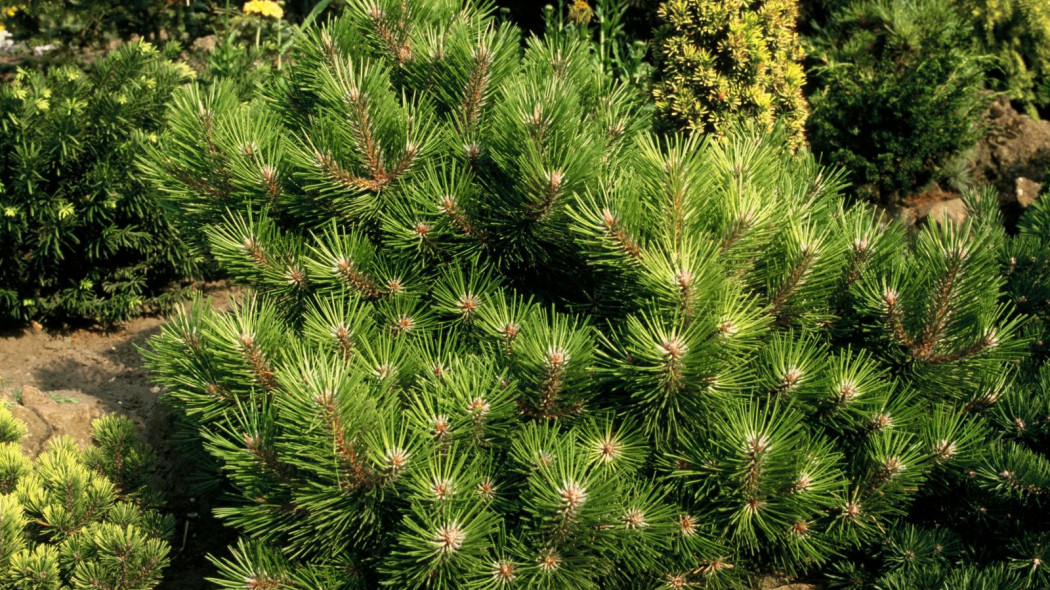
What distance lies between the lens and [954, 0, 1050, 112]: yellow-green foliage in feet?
19.5

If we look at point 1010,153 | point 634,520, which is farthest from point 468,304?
point 1010,153

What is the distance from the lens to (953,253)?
8.50 feet

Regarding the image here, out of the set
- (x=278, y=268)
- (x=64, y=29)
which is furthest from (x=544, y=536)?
(x=64, y=29)

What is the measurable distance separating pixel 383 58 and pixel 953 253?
1795 millimetres

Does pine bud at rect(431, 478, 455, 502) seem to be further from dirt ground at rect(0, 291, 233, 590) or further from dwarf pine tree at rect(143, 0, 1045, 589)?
dirt ground at rect(0, 291, 233, 590)

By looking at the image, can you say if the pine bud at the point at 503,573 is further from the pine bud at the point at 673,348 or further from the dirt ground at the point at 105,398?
the dirt ground at the point at 105,398

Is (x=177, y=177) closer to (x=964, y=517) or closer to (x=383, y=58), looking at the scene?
(x=383, y=58)

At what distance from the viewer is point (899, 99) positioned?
510 cm

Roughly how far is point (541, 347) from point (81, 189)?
3.29 meters

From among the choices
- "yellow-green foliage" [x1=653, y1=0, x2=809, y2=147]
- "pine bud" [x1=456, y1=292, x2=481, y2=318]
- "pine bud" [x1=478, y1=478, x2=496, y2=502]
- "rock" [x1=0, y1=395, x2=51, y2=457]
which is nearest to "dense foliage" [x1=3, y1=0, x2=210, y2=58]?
"rock" [x1=0, y1=395, x2=51, y2=457]

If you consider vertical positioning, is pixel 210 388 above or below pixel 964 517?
above

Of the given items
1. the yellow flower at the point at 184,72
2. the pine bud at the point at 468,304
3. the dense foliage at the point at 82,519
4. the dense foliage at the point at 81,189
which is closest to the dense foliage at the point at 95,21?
the dense foliage at the point at 81,189

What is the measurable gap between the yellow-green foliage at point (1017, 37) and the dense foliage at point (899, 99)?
50 centimetres

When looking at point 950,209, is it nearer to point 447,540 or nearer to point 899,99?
point 899,99
